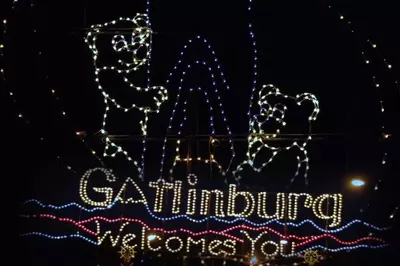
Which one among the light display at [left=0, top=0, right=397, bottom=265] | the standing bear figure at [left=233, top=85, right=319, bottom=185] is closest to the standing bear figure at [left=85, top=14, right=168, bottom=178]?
the light display at [left=0, top=0, right=397, bottom=265]

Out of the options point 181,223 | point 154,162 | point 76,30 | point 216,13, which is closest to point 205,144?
point 154,162

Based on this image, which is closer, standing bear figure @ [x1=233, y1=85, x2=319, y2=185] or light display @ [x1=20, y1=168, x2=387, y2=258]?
Answer: standing bear figure @ [x1=233, y1=85, x2=319, y2=185]

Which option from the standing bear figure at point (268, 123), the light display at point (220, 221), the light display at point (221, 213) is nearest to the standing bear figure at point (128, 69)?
the light display at point (221, 213)

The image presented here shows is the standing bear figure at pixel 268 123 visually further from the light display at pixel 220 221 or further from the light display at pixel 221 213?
the light display at pixel 220 221

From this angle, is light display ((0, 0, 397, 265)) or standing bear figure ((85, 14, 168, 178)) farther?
light display ((0, 0, 397, 265))

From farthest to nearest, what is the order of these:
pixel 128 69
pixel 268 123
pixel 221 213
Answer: pixel 268 123
pixel 128 69
pixel 221 213

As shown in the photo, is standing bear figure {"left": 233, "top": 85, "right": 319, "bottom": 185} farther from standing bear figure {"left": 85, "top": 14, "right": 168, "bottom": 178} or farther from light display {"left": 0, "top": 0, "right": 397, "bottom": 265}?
standing bear figure {"left": 85, "top": 14, "right": 168, "bottom": 178}

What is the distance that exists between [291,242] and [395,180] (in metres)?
1.41

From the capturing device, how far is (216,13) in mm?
6129

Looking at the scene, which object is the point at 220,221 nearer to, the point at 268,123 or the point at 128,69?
the point at 268,123

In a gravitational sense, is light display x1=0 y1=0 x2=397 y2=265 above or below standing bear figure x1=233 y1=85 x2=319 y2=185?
below

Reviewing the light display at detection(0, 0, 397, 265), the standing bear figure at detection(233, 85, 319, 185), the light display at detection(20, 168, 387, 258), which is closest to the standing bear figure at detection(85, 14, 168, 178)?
the light display at detection(0, 0, 397, 265)

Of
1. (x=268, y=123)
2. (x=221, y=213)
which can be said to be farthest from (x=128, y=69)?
(x=221, y=213)

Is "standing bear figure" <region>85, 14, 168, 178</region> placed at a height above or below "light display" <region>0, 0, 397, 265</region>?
above
